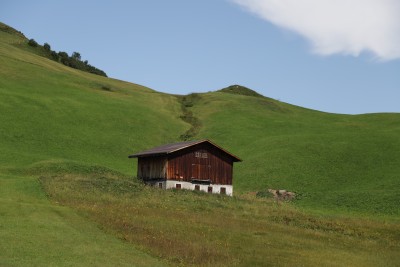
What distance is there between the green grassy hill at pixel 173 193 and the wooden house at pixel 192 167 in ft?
14.6

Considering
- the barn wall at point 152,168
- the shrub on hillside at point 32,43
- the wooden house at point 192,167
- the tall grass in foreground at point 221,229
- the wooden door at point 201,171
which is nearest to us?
the tall grass in foreground at point 221,229

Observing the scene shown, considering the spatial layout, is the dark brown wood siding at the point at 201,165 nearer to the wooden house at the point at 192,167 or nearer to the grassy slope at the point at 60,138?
the wooden house at the point at 192,167

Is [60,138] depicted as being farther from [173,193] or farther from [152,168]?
[173,193]

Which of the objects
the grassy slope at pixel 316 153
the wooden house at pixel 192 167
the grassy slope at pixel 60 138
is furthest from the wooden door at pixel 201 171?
the grassy slope at pixel 60 138

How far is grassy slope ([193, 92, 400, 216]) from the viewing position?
70.8 m

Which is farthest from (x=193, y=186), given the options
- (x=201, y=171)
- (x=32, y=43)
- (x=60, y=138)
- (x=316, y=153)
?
(x=32, y=43)

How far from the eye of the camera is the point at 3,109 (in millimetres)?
100250

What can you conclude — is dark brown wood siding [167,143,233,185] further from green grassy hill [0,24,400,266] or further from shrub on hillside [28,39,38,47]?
shrub on hillside [28,39,38,47]

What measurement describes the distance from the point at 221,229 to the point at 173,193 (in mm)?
23107

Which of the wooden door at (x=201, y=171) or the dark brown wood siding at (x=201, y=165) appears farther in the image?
the wooden door at (x=201, y=171)

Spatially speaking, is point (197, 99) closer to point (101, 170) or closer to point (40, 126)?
point (40, 126)

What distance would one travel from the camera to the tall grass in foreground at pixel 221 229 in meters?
30.2

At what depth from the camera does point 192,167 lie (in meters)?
71.7

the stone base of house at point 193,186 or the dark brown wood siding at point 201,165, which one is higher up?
the dark brown wood siding at point 201,165
